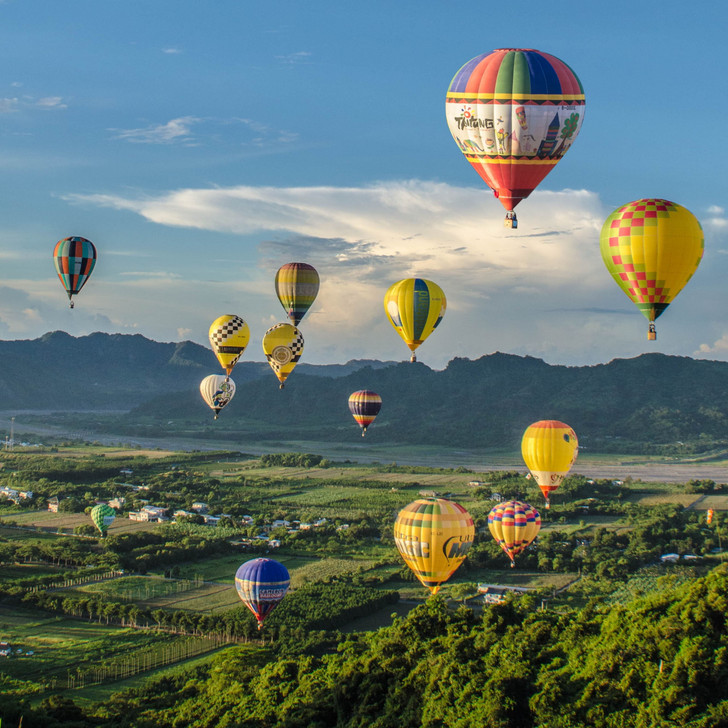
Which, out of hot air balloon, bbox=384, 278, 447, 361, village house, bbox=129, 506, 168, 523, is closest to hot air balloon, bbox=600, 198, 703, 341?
hot air balloon, bbox=384, 278, 447, 361

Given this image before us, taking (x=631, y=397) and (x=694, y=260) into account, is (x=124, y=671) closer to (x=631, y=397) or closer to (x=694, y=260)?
(x=694, y=260)

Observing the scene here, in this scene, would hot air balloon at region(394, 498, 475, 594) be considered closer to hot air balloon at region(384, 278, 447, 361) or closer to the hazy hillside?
hot air balloon at region(384, 278, 447, 361)

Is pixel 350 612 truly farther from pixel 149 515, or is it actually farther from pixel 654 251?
pixel 149 515

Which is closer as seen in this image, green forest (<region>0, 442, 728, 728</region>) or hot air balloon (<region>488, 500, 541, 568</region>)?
green forest (<region>0, 442, 728, 728</region>)

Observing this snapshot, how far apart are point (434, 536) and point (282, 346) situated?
14605mm

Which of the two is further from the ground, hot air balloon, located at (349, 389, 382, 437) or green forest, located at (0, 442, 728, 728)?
hot air balloon, located at (349, 389, 382, 437)

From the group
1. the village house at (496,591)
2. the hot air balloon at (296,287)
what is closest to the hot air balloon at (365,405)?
the hot air balloon at (296,287)

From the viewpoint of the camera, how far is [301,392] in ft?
454

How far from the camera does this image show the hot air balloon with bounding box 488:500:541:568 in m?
33.0

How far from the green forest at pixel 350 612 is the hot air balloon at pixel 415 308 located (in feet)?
26.3

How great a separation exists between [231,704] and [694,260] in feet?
45.1

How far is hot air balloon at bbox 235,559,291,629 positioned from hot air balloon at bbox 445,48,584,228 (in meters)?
12.1

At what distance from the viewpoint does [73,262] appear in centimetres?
3375

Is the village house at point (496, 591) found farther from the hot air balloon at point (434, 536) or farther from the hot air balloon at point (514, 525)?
the hot air balloon at point (434, 536)
